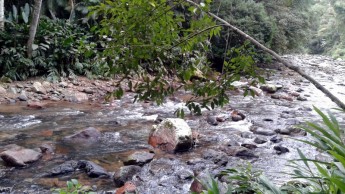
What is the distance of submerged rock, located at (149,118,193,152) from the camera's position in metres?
4.93

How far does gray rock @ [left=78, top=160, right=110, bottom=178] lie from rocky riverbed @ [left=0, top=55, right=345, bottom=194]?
11 millimetres

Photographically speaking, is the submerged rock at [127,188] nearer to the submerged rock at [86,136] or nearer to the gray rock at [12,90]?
the submerged rock at [86,136]

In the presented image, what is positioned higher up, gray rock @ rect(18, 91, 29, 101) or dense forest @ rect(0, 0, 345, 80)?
dense forest @ rect(0, 0, 345, 80)

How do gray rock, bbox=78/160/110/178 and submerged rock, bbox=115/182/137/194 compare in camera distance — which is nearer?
submerged rock, bbox=115/182/137/194

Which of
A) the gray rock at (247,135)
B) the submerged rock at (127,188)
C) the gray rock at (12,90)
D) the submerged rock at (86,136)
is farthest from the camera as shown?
the gray rock at (12,90)

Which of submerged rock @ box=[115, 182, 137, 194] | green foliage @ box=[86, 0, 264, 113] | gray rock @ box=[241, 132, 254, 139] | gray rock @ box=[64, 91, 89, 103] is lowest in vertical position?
gray rock @ box=[241, 132, 254, 139]

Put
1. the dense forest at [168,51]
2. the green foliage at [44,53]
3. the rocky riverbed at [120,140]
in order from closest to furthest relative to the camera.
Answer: the dense forest at [168,51] < the rocky riverbed at [120,140] < the green foliage at [44,53]

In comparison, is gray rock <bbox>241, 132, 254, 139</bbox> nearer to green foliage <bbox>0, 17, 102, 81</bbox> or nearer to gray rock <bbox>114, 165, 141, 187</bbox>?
gray rock <bbox>114, 165, 141, 187</bbox>

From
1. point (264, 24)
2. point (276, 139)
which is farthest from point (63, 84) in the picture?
point (264, 24)

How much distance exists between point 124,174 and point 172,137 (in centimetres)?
129

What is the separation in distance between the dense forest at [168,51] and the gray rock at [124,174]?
1.74 ft

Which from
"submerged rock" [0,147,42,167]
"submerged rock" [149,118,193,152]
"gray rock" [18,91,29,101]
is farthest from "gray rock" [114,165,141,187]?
"gray rock" [18,91,29,101]

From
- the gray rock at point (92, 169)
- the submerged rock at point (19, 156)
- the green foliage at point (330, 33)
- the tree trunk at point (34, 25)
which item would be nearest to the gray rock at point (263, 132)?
the gray rock at point (92, 169)

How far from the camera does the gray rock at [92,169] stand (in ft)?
12.8
